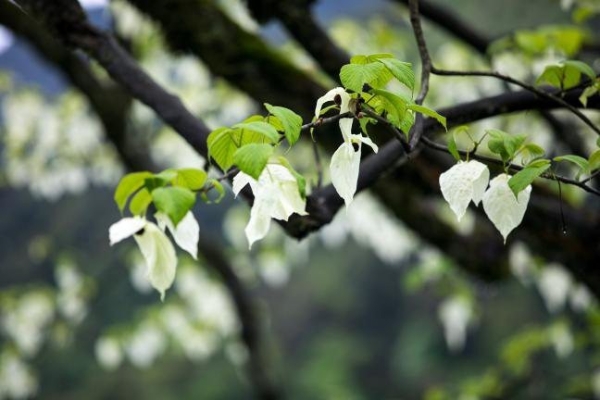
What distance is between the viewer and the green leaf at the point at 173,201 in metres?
0.48

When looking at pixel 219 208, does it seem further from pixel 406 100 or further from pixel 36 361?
pixel 406 100

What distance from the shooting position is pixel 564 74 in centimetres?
83

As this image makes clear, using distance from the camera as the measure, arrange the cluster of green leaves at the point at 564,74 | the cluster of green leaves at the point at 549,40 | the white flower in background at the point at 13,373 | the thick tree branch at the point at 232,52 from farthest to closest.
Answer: the white flower in background at the point at 13,373 → the thick tree branch at the point at 232,52 → the cluster of green leaves at the point at 549,40 → the cluster of green leaves at the point at 564,74

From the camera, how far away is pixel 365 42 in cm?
271

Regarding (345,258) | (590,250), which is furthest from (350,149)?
(345,258)

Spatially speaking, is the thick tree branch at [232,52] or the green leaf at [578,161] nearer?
the green leaf at [578,161]

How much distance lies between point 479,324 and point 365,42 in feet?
25.4

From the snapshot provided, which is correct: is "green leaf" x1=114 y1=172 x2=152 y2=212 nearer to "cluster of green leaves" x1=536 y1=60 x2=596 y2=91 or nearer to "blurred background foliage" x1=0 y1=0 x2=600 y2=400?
"cluster of green leaves" x1=536 y1=60 x2=596 y2=91

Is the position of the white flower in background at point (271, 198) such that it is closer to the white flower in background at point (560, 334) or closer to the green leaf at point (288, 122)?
the green leaf at point (288, 122)

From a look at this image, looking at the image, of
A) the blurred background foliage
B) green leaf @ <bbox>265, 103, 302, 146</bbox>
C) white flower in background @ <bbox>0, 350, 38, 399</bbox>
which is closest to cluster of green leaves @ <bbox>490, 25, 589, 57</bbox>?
the blurred background foliage

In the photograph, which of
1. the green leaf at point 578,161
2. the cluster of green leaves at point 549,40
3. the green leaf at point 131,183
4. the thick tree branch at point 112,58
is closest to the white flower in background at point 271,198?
the green leaf at point 131,183

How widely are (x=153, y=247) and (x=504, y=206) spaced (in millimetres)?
329

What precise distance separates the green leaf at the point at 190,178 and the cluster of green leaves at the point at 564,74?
0.49m

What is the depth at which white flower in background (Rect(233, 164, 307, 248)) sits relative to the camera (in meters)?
0.53
